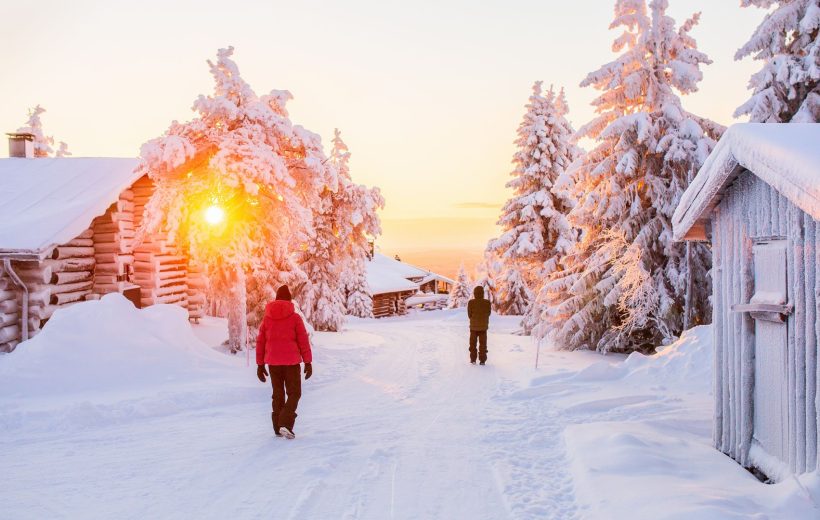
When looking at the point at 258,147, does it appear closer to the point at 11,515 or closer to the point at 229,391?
the point at 229,391

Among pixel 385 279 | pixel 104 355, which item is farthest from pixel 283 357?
pixel 385 279

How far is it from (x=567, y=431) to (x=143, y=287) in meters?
14.8

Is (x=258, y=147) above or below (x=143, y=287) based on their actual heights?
above

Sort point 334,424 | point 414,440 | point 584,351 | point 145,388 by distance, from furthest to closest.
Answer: point 584,351, point 145,388, point 334,424, point 414,440

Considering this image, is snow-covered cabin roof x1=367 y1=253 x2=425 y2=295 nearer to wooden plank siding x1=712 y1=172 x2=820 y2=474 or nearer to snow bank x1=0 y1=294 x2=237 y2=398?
snow bank x1=0 y1=294 x2=237 y2=398

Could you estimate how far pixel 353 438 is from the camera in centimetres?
795

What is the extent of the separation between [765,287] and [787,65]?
409 inches

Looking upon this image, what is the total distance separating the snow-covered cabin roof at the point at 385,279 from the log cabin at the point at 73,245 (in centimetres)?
2954

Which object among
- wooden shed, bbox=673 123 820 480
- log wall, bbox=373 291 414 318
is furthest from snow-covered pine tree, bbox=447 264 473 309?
wooden shed, bbox=673 123 820 480

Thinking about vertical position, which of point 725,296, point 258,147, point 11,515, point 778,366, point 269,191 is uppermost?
point 258,147

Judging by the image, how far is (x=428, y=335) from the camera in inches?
926

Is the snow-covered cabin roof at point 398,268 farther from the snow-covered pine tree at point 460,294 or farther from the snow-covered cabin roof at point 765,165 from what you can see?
the snow-covered cabin roof at point 765,165

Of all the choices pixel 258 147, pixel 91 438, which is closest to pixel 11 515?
pixel 91 438

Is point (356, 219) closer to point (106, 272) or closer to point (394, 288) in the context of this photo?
point (106, 272)
